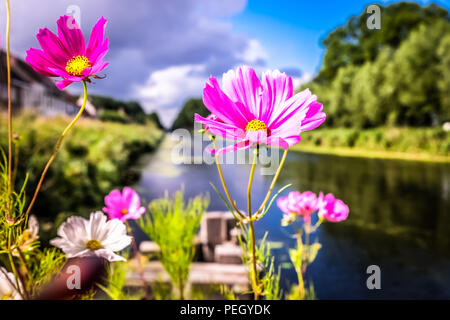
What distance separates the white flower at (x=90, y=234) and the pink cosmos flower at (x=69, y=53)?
7.9 inches

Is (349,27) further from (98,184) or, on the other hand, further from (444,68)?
(98,184)

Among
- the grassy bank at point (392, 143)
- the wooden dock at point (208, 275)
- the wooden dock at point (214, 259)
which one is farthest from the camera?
the grassy bank at point (392, 143)

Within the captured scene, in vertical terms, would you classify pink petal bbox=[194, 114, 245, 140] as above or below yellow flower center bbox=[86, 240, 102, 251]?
above

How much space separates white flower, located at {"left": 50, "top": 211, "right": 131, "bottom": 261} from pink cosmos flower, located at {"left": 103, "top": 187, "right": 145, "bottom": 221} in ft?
0.53

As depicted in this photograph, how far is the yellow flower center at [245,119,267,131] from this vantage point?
13.8 inches

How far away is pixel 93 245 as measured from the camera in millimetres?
447

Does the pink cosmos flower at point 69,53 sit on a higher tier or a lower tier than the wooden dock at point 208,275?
higher

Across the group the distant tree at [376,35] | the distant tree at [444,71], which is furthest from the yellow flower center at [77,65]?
the distant tree at [376,35]

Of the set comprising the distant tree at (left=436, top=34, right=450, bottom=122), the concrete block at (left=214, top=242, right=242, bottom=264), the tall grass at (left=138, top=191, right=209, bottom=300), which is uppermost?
the distant tree at (left=436, top=34, right=450, bottom=122)

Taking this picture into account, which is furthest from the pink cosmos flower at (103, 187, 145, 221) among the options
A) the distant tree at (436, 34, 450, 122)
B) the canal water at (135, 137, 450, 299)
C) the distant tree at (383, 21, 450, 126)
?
the distant tree at (383, 21, 450, 126)

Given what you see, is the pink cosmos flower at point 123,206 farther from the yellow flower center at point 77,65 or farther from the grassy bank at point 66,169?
the grassy bank at point 66,169

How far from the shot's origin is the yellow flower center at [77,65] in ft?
1.16

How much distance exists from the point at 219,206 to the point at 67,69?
4826mm

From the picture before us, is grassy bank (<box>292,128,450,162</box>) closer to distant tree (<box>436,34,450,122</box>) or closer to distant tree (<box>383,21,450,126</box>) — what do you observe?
distant tree (<box>436,34,450,122</box>)
